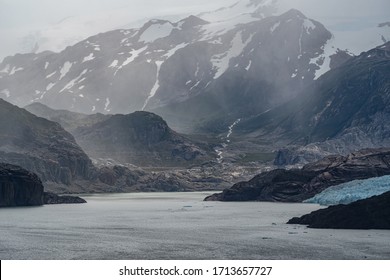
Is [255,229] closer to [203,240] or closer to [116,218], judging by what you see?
[203,240]

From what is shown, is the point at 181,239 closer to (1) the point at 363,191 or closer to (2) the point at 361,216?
(2) the point at 361,216

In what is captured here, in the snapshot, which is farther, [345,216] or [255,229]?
[255,229]

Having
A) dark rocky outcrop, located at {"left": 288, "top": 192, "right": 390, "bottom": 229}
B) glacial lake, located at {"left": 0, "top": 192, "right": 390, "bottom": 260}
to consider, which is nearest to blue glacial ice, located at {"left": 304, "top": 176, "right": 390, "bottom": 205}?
glacial lake, located at {"left": 0, "top": 192, "right": 390, "bottom": 260}

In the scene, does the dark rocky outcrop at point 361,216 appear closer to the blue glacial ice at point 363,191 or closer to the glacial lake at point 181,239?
the glacial lake at point 181,239

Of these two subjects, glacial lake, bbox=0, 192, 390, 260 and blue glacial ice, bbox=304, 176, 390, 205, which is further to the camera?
blue glacial ice, bbox=304, 176, 390, 205

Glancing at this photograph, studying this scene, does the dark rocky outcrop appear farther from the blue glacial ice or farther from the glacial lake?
the blue glacial ice

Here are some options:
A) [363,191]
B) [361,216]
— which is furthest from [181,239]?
[363,191]

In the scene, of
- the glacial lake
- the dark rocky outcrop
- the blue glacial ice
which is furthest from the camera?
the blue glacial ice
